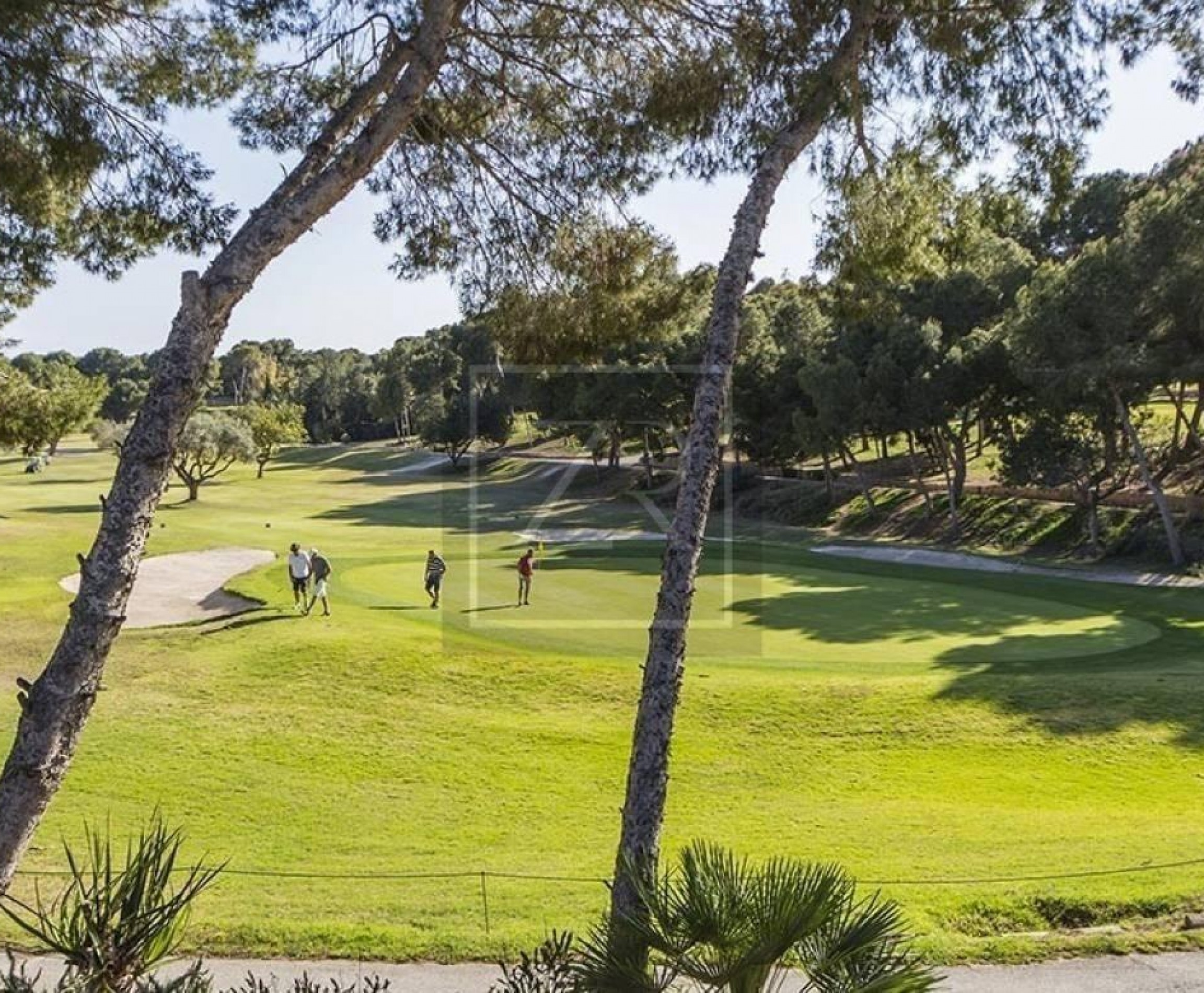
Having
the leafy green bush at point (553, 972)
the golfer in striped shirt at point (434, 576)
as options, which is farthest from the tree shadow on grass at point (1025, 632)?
the leafy green bush at point (553, 972)

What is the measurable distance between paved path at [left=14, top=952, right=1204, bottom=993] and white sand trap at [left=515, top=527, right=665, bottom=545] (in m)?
29.5

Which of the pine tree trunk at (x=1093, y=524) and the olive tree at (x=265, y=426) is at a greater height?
the olive tree at (x=265, y=426)

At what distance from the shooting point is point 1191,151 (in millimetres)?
13633

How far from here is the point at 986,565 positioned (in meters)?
30.0

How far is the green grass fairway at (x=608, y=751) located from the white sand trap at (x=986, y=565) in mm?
Result: 3412

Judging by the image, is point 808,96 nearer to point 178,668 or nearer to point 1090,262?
point 178,668

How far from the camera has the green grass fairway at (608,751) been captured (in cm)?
852

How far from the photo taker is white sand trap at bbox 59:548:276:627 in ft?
69.1

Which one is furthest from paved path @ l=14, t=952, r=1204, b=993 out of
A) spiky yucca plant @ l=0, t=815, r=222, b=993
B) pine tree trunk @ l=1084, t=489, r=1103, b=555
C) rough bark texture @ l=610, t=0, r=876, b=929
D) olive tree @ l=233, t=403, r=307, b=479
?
olive tree @ l=233, t=403, r=307, b=479

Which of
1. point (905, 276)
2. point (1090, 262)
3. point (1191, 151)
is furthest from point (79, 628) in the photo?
point (1090, 262)

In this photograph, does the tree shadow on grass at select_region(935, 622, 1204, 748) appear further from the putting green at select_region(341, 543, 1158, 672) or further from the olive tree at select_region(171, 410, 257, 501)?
the olive tree at select_region(171, 410, 257, 501)

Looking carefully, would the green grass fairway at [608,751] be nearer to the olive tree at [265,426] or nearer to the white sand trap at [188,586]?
the white sand trap at [188,586]

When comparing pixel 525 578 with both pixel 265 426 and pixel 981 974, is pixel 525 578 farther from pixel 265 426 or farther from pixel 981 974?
pixel 265 426

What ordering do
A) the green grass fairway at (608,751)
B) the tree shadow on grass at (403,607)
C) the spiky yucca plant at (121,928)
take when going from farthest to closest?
the tree shadow on grass at (403,607)
the green grass fairway at (608,751)
the spiky yucca plant at (121,928)
